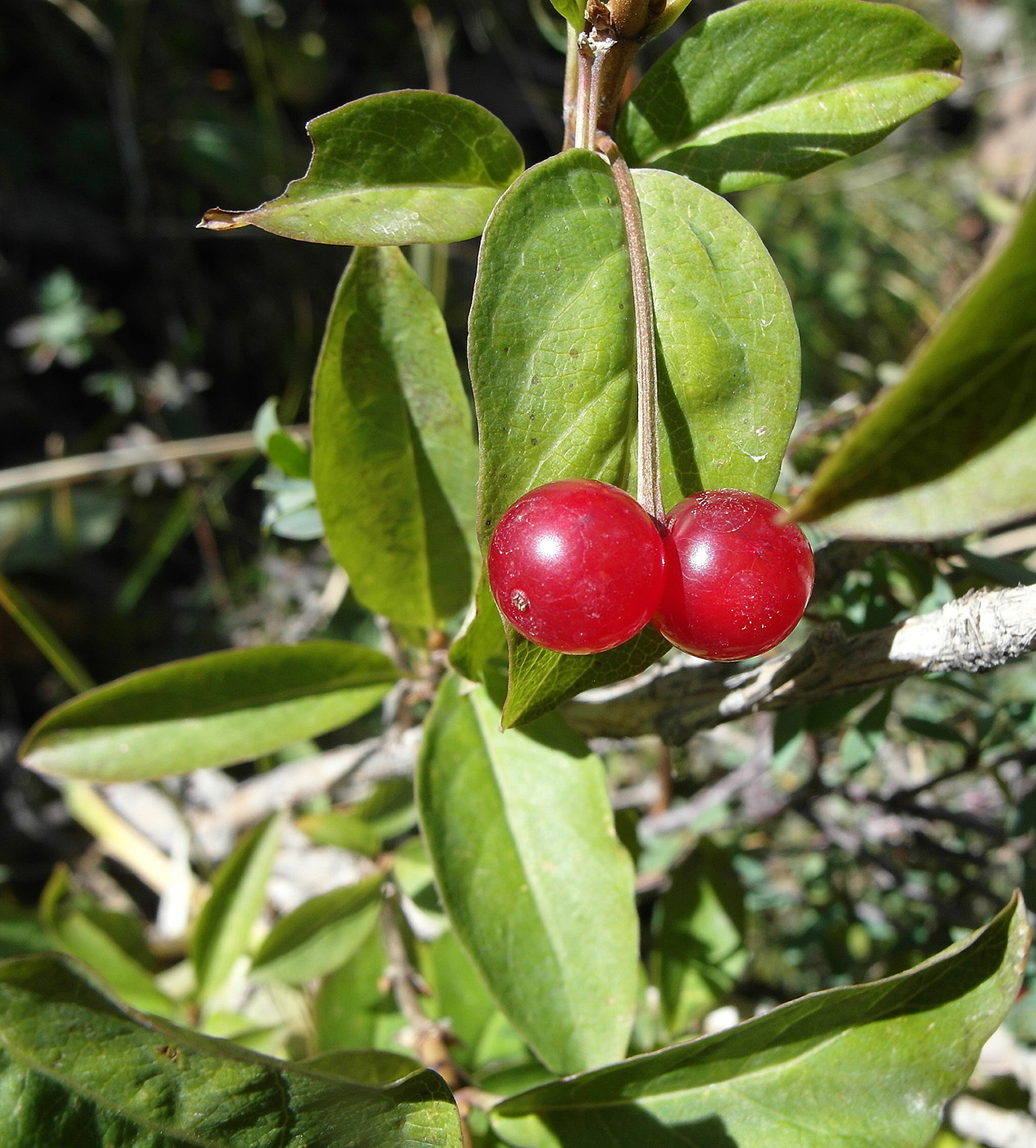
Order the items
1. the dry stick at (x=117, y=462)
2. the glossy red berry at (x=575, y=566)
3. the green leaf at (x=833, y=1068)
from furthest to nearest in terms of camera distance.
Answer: the dry stick at (x=117, y=462)
the green leaf at (x=833, y=1068)
the glossy red berry at (x=575, y=566)

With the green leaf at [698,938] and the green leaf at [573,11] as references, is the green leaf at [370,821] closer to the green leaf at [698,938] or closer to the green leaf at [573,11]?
the green leaf at [698,938]

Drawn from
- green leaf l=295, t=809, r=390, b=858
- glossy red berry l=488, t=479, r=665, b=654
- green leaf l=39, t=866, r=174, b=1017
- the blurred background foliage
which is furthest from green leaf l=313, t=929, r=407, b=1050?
glossy red berry l=488, t=479, r=665, b=654

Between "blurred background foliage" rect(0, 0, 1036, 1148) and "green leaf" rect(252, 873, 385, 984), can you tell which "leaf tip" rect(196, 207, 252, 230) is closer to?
"blurred background foliage" rect(0, 0, 1036, 1148)

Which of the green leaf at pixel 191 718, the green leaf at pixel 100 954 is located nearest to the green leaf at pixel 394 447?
the green leaf at pixel 191 718

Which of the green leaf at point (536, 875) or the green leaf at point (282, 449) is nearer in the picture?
the green leaf at point (536, 875)

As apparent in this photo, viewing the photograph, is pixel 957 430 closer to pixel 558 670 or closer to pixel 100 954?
pixel 558 670

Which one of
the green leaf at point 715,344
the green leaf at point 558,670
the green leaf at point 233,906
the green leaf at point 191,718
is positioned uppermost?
the green leaf at point 715,344

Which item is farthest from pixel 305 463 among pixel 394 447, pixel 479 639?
pixel 479 639
